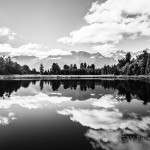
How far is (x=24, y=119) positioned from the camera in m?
23.4

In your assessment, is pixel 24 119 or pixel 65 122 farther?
pixel 24 119

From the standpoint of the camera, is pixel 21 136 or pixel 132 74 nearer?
pixel 21 136

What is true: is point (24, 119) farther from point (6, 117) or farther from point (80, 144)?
point (80, 144)

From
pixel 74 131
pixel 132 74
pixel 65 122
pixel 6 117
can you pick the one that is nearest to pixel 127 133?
pixel 74 131

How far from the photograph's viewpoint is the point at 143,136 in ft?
55.7

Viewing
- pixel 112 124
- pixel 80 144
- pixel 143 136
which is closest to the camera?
pixel 80 144

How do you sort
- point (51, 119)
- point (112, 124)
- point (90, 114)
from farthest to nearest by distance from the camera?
point (90, 114)
point (51, 119)
point (112, 124)

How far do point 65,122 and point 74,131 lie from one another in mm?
3296

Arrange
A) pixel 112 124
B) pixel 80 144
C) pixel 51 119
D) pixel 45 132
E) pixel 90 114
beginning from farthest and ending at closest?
1. pixel 90 114
2. pixel 51 119
3. pixel 112 124
4. pixel 45 132
5. pixel 80 144

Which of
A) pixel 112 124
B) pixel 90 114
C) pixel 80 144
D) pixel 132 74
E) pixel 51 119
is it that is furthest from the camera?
pixel 132 74

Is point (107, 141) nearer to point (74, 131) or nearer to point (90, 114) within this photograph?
point (74, 131)

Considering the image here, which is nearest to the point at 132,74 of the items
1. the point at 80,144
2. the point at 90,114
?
the point at 90,114

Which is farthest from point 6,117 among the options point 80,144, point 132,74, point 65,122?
point 132,74

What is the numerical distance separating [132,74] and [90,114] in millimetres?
156706
